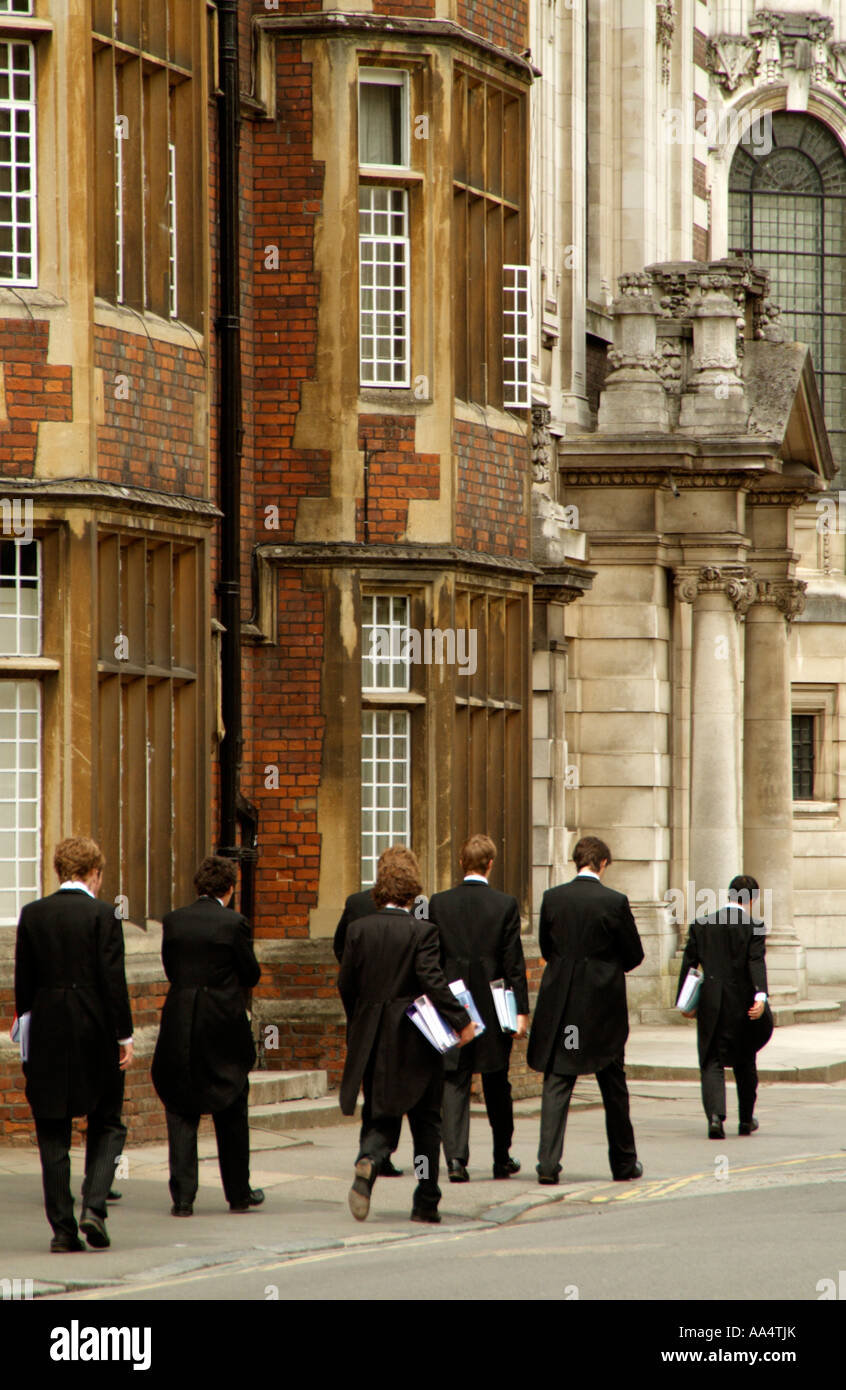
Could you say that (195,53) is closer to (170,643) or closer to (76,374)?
(76,374)

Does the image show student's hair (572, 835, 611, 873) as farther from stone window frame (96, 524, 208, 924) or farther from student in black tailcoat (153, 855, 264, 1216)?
stone window frame (96, 524, 208, 924)

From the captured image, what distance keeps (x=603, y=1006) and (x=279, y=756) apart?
4.80m

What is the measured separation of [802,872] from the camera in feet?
103

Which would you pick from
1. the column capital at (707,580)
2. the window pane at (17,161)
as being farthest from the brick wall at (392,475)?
the column capital at (707,580)

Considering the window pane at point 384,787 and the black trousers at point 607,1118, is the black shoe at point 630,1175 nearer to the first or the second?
the black trousers at point 607,1118

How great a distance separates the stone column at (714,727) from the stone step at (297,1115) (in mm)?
9790

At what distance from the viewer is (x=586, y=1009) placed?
1363cm

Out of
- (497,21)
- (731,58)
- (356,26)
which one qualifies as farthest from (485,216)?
(731,58)

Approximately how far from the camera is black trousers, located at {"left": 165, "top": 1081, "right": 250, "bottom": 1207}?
1230 cm

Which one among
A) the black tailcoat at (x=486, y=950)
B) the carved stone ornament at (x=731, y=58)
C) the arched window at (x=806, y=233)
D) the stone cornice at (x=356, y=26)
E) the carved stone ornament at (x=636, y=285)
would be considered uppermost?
the carved stone ornament at (x=731, y=58)

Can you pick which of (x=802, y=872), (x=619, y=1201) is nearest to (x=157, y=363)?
(x=619, y=1201)

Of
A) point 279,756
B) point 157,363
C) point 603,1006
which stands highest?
point 157,363

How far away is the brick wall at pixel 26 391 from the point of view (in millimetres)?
14570

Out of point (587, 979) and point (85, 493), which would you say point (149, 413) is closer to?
point (85, 493)
